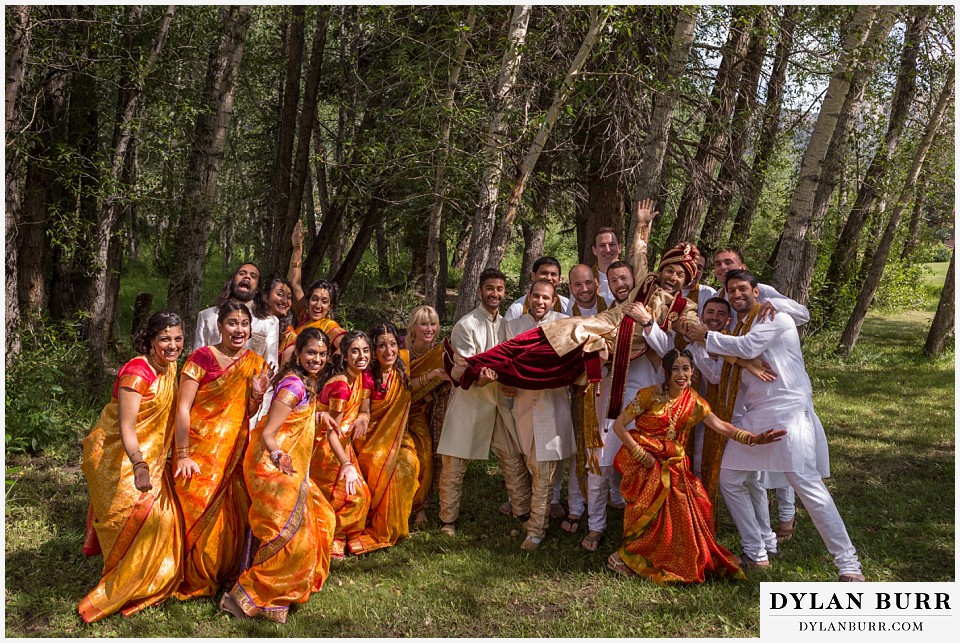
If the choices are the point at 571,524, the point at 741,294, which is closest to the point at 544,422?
the point at 571,524

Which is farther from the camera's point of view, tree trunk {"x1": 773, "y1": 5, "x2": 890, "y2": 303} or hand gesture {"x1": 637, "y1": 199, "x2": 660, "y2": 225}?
tree trunk {"x1": 773, "y1": 5, "x2": 890, "y2": 303}

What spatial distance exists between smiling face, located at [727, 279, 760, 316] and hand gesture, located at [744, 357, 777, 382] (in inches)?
13.9

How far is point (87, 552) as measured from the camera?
4.77m

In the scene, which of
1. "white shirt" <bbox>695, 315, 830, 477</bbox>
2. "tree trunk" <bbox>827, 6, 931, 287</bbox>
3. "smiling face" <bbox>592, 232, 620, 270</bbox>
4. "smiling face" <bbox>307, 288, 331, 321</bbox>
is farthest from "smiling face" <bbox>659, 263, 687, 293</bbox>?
"tree trunk" <bbox>827, 6, 931, 287</bbox>

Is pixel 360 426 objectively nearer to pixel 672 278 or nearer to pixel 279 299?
pixel 279 299

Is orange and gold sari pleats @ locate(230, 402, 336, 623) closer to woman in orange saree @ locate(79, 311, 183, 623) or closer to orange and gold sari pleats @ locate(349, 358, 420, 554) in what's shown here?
woman in orange saree @ locate(79, 311, 183, 623)

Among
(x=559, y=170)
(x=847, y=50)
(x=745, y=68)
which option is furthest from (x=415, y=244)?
(x=847, y=50)

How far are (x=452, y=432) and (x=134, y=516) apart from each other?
Answer: 2.11 m

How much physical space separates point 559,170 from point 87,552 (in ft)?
24.0

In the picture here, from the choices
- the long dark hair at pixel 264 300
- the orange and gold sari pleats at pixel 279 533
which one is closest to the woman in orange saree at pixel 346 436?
the orange and gold sari pleats at pixel 279 533

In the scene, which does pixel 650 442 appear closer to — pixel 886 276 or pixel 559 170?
pixel 559 170

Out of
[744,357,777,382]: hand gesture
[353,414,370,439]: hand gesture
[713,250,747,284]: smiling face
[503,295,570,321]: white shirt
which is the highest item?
[713,250,747,284]: smiling face

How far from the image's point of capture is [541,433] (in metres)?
5.35

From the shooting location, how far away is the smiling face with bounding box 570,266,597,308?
5531 millimetres
